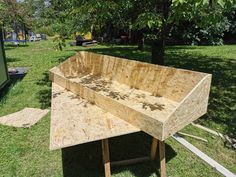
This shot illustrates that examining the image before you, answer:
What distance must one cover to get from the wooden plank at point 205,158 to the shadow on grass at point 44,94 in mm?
2982

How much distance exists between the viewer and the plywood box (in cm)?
284

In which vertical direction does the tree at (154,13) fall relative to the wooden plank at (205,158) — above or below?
above

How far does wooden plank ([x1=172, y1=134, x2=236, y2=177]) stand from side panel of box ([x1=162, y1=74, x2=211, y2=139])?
0.82m

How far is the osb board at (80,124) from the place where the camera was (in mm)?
2703

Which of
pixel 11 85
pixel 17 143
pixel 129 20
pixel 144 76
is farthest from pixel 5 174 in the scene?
pixel 129 20

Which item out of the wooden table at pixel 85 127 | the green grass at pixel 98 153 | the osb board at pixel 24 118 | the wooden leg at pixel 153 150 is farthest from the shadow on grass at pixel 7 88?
the wooden leg at pixel 153 150

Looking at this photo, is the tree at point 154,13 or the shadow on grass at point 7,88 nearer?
the tree at point 154,13

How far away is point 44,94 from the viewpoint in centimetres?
677

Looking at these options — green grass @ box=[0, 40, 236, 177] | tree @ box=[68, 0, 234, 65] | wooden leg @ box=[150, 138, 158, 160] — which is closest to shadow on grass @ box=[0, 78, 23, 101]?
green grass @ box=[0, 40, 236, 177]

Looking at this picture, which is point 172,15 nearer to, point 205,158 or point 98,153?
point 205,158

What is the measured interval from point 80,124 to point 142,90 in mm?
1590

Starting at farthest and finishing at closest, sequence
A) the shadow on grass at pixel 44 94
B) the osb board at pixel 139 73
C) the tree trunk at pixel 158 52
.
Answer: the tree trunk at pixel 158 52 → the shadow on grass at pixel 44 94 → the osb board at pixel 139 73

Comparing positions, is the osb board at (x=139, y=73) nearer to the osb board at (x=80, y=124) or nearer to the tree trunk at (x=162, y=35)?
the osb board at (x=80, y=124)

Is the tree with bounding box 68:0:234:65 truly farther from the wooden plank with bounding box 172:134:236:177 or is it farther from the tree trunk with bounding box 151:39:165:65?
the wooden plank with bounding box 172:134:236:177
